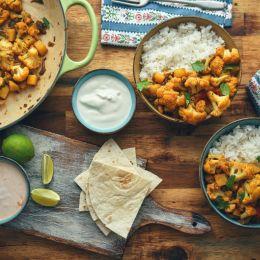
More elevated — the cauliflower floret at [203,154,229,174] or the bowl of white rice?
the bowl of white rice

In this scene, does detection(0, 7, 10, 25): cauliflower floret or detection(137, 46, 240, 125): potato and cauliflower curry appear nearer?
detection(137, 46, 240, 125): potato and cauliflower curry

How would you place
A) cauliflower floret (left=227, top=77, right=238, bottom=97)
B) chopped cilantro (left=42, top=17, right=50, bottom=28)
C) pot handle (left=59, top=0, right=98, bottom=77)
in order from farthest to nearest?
chopped cilantro (left=42, top=17, right=50, bottom=28), cauliflower floret (left=227, top=77, right=238, bottom=97), pot handle (left=59, top=0, right=98, bottom=77)

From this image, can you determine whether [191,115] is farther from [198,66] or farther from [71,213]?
[71,213]

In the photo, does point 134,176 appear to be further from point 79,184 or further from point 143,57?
point 143,57

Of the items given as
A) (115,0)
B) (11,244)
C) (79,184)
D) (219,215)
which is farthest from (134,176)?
A: (115,0)

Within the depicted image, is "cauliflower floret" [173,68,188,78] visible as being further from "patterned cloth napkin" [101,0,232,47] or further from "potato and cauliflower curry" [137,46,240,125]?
"patterned cloth napkin" [101,0,232,47]

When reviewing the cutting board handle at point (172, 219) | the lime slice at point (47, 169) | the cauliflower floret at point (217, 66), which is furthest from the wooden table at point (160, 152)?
the cauliflower floret at point (217, 66)

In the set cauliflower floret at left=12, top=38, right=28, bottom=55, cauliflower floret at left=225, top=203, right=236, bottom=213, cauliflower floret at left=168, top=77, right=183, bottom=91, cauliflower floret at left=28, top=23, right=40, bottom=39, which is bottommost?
cauliflower floret at left=225, top=203, right=236, bottom=213

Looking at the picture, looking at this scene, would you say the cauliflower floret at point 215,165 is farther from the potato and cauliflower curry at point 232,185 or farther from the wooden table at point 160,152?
the wooden table at point 160,152

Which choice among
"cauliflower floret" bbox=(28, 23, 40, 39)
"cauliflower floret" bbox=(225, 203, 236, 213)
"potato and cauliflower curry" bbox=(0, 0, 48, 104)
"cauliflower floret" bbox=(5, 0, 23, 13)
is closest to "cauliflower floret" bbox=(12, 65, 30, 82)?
"potato and cauliflower curry" bbox=(0, 0, 48, 104)
